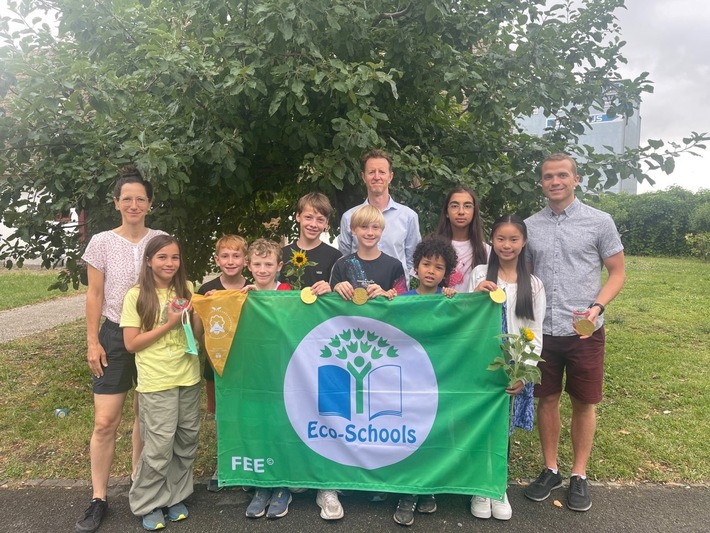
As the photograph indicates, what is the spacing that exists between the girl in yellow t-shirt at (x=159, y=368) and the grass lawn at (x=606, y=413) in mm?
654

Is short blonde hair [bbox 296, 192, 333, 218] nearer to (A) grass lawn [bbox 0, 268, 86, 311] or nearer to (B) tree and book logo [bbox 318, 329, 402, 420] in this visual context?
(B) tree and book logo [bbox 318, 329, 402, 420]

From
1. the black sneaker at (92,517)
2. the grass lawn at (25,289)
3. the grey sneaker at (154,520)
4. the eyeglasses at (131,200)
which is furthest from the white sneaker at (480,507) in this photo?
the grass lawn at (25,289)

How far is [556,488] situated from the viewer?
3492 millimetres

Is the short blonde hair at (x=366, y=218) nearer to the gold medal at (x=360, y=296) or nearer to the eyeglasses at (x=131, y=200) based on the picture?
the gold medal at (x=360, y=296)

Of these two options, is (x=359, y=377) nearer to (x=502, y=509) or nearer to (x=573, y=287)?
(x=502, y=509)

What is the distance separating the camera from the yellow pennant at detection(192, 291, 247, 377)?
10.3 feet

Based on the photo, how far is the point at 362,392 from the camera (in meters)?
3.19

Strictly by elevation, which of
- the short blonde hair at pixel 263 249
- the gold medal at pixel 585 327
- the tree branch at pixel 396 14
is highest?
the tree branch at pixel 396 14

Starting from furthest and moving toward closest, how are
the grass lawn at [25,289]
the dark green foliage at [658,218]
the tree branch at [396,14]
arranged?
the dark green foliage at [658,218], the grass lawn at [25,289], the tree branch at [396,14]

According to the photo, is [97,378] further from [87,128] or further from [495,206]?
[495,206]

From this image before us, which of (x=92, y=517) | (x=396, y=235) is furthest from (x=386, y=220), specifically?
(x=92, y=517)

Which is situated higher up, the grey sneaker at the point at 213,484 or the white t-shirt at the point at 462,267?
the white t-shirt at the point at 462,267

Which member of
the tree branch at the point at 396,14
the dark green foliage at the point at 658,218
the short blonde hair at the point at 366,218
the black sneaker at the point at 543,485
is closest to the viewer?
the short blonde hair at the point at 366,218

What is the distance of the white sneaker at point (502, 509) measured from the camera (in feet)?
10.2
